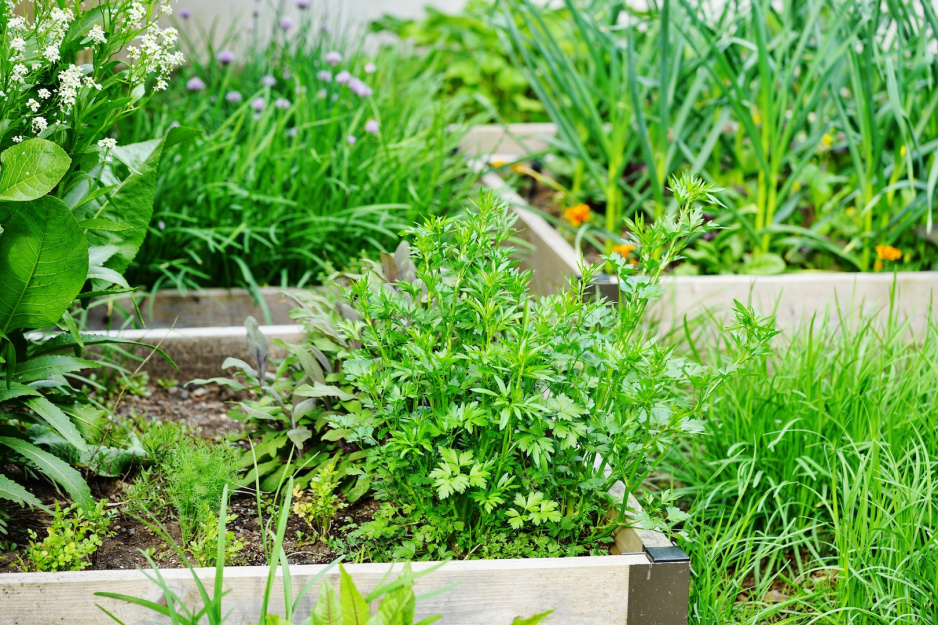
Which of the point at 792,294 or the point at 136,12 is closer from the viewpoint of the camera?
the point at 136,12

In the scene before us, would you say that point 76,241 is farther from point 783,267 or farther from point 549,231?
point 783,267

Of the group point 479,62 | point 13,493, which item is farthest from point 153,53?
point 479,62

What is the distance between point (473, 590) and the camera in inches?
52.6

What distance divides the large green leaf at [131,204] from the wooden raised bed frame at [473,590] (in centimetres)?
69

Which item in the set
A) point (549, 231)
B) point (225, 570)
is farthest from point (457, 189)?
point (225, 570)

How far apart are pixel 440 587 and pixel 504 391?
1.15 feet

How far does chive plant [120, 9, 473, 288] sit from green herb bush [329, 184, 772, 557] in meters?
0.95

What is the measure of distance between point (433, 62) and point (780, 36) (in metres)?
2.18

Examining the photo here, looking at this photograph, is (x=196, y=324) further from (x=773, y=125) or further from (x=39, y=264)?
(x=773, y=125)

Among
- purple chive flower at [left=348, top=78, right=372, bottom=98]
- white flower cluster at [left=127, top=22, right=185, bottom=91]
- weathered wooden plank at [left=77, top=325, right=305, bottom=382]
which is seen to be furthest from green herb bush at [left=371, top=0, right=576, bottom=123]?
white flower cluster at [left=127, top=22, right=185, bottom=91]

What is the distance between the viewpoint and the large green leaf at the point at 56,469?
1.45m

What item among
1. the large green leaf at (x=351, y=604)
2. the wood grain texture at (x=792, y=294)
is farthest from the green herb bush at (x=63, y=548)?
the wood grain texture at (x=792, y=294)

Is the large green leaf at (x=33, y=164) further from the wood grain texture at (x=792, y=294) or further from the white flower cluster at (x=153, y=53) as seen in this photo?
the wood grain texture at (x=792, y=294)

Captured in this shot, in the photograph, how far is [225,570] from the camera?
1.33 m
